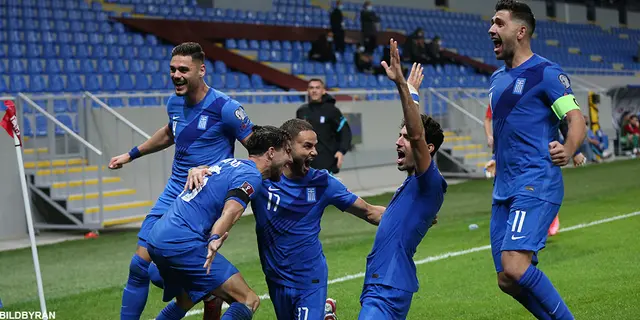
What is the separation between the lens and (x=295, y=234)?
5934 millimetres

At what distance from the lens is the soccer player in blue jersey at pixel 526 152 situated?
5746mm

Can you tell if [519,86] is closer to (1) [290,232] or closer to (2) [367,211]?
(2) [367,211]

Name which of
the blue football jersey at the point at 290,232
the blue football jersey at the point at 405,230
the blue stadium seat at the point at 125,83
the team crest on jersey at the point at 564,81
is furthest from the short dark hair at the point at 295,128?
the blue stadium seat at the point at 125,83

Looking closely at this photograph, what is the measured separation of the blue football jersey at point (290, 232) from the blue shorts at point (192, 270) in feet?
0.92

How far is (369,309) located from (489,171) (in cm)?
179

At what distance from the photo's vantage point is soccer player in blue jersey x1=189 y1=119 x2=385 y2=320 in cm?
587

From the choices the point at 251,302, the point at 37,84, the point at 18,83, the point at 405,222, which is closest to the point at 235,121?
the point at 251,302

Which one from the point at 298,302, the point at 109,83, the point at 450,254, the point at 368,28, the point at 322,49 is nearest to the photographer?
the point at 298,302

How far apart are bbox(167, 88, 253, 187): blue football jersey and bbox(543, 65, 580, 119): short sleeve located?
7.63 ft

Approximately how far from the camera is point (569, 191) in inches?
724

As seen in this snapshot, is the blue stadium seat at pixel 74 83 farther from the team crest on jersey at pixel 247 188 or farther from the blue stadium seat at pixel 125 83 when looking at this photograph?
the team crest on jersey at pixel 247 188

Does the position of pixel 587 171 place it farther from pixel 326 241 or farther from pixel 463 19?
pixel 463 19

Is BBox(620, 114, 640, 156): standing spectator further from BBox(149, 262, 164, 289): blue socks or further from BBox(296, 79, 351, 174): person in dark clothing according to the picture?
BBox(149, 262, 164, 289): blue socks

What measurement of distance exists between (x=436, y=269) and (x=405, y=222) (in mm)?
4595
